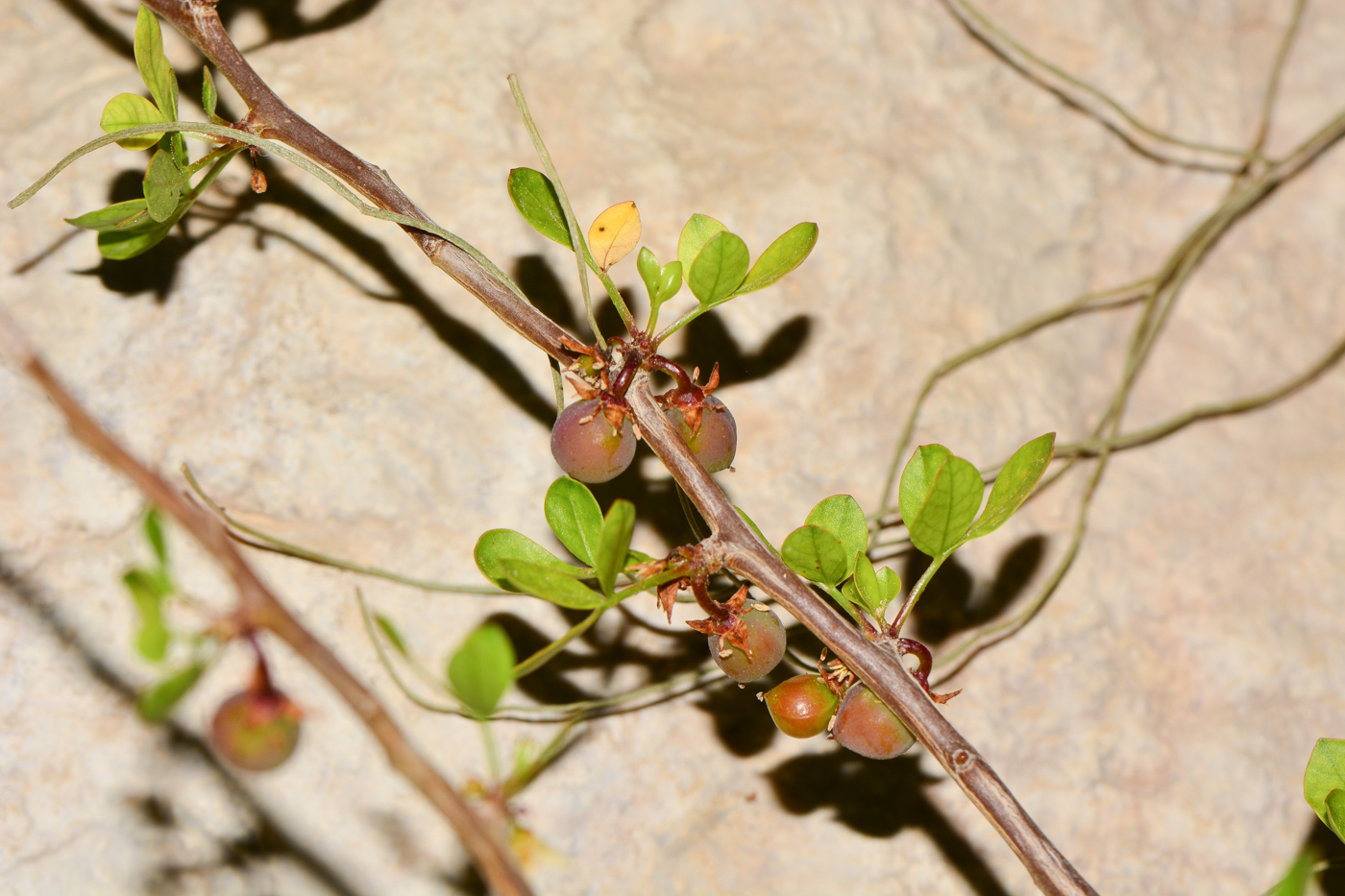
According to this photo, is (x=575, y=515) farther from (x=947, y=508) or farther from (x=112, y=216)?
(x=112, y=216)

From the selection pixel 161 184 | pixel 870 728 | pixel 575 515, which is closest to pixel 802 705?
pixel 870 728

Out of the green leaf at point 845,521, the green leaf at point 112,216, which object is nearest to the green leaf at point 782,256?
the green leaf at point 845,521

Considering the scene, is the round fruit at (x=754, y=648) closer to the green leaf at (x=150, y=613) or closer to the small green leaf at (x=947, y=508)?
the small green leaf at (x=947, y=508)

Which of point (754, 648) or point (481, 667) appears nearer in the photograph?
point (481, 667)

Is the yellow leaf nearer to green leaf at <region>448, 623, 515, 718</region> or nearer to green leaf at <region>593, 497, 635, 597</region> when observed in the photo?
green leaf at <region>593, 497, 635, 597</region>

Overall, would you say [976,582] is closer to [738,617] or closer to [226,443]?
[738,617]

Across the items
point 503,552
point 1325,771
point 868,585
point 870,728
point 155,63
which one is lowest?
point 1325,771

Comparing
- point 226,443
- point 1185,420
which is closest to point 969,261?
point 1185,420
